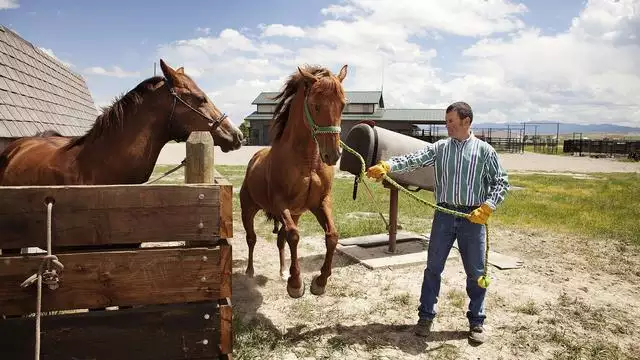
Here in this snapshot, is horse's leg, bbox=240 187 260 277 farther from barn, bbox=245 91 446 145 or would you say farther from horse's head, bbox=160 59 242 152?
barn, bbox=245 91 446 145

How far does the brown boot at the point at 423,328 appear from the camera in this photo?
4246mm

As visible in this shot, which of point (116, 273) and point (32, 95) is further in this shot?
point (32, 95)

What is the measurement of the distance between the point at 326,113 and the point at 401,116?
48564 mm

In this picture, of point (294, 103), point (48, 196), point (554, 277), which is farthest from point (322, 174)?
point (554, 277)

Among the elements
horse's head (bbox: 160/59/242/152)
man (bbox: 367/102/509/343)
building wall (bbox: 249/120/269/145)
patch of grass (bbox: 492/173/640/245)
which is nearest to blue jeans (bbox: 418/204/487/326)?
man (bbox: 367/102/509/343)

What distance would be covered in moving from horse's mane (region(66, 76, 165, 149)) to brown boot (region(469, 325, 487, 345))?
12.7 ft

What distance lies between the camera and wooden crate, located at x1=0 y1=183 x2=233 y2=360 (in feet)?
7.41

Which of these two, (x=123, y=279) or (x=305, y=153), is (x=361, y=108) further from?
(x=123, y=279)

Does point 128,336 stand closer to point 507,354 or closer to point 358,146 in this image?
point 507,354

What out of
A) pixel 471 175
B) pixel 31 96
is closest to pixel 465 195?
pixel 471 175

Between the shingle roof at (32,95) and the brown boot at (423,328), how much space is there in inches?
208

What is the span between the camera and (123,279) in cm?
242

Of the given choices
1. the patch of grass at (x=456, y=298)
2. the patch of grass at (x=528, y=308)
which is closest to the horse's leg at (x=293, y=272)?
the patch of grass at (x=456, y=298)

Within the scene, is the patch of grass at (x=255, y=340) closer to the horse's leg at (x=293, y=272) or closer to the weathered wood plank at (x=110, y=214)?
the horse's leg at (x=293, y=272)
